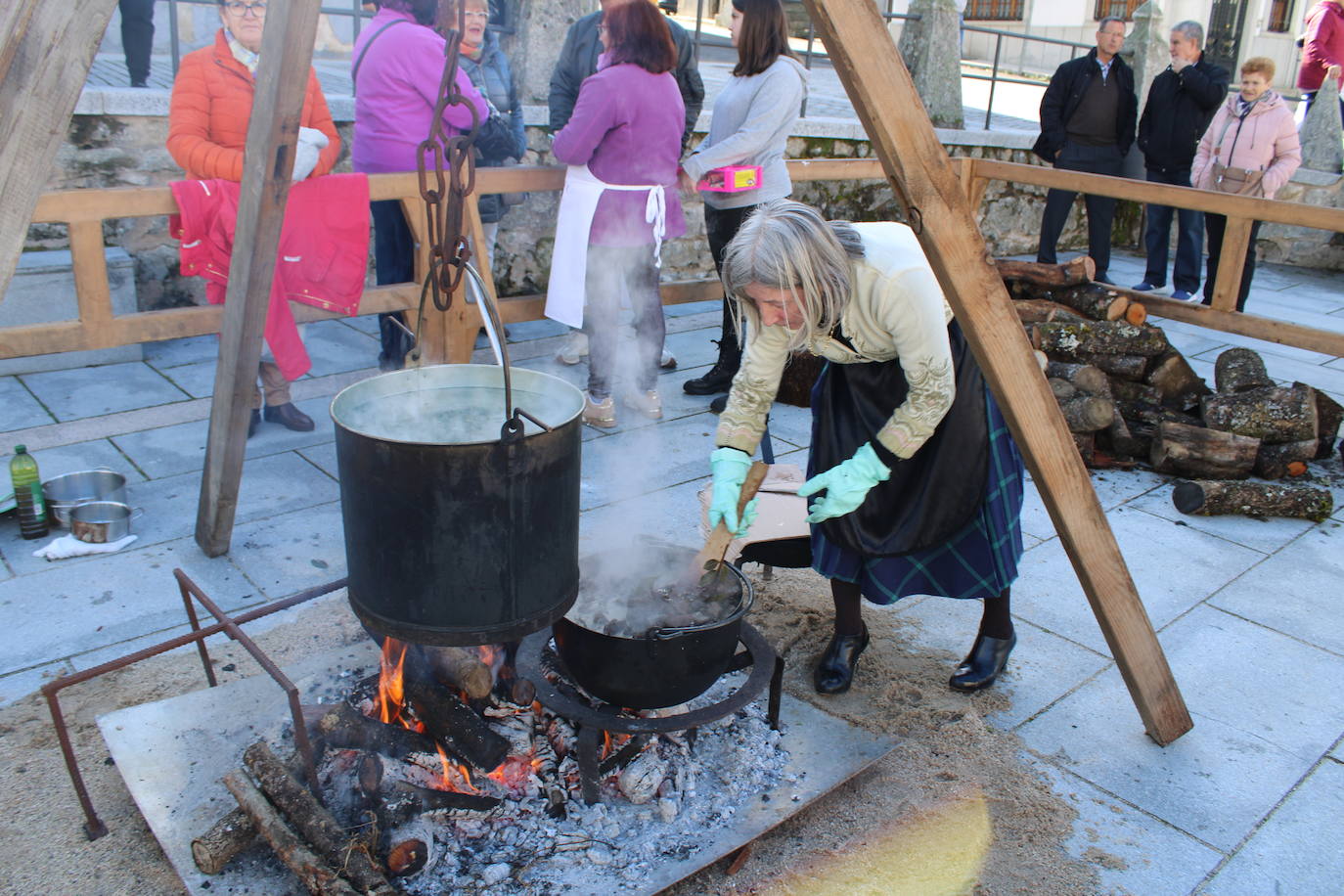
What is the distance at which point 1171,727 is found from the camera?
3.19 metres

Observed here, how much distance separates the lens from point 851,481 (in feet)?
9.32

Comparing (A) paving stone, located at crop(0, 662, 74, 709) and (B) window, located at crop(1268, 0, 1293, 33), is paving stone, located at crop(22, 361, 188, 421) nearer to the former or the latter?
(A) paving stone, located at crop(0, 662, 74, 709)

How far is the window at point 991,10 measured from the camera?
27891 mm

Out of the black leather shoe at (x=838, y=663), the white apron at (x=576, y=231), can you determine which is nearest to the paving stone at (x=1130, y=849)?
the black leather shoe at (x=838, y=663)

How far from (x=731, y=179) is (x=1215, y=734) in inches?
137

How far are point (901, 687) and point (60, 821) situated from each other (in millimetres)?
2524

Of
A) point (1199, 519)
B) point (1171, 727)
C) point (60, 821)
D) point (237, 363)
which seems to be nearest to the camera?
point (60, 821)

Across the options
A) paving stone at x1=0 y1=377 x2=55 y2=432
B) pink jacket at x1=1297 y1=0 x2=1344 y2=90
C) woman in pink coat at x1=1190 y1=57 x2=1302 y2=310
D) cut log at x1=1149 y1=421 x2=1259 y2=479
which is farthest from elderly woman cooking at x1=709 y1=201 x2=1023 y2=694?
pink jacket at x1=1297 y1=0 x2=1344 y2=90

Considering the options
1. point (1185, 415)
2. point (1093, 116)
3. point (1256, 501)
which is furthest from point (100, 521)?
point (1093, 116)

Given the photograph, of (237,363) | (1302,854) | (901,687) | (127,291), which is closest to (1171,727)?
(1302,854)

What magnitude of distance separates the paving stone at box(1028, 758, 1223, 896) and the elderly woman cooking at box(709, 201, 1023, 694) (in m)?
0.58

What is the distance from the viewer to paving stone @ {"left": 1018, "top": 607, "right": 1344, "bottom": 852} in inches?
117

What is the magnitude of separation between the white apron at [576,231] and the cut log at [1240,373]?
3.39 m

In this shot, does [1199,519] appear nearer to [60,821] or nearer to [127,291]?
[60,821]
